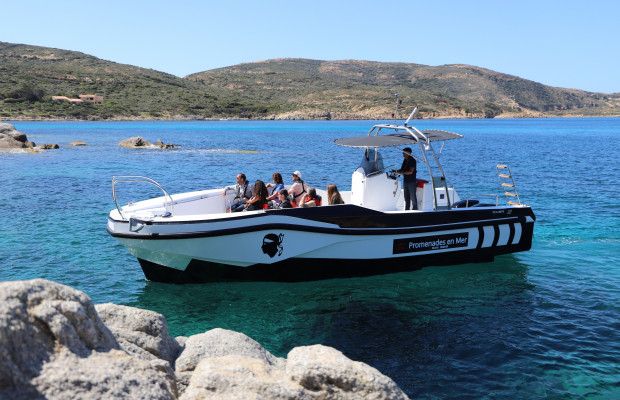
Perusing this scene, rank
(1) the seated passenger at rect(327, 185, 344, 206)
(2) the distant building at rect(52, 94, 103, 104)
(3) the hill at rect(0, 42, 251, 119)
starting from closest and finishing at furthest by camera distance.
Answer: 1. (1) the seated passenger at rect(327, 185, 344, 206)
2. (3) the hill at rect(0, 42, 251, 119)
3. (2) the distant building at rect(52, 94, 103, 104)

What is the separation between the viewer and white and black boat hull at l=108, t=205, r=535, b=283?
977 centimetres

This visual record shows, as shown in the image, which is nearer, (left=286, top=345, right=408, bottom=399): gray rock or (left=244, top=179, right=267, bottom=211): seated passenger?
(left=286, top=345, right=408, bottom=399): gray rock

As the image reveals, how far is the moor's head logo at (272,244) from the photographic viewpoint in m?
9.98

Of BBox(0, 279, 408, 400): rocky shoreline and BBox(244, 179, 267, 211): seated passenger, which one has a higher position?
BBox(244, 179, 267, 211): seated passenger

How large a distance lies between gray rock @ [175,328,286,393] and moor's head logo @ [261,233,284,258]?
12.3 feet

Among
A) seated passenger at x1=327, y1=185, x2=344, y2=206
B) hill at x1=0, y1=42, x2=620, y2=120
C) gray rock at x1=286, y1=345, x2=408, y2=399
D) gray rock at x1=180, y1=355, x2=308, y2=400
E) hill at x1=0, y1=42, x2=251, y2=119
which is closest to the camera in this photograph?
gray rock at x1=180, y1=355, x2=308, y2=400

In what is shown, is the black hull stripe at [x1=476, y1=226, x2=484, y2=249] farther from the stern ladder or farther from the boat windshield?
the boat windshield

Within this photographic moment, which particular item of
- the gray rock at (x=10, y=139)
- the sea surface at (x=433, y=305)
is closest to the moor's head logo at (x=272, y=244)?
the sea surface at (x=433, y=305)

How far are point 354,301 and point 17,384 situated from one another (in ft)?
23.3

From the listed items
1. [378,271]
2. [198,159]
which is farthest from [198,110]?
[378,271]

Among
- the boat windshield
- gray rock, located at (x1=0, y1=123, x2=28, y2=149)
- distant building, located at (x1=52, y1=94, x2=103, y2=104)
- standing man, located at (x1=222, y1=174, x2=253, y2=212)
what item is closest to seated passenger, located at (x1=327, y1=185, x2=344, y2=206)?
the boat windshield

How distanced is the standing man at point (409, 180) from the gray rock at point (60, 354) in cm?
792

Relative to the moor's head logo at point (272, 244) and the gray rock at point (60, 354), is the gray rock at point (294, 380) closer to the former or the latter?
the gray rock at point (60, 354)

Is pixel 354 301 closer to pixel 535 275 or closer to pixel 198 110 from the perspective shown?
pixel 535 275
